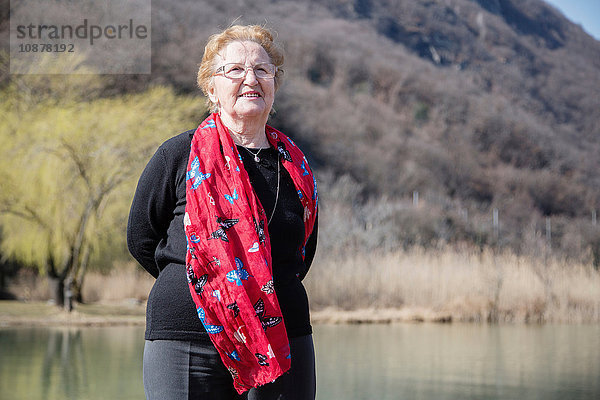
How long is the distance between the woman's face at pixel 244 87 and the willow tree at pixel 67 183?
28.6ft

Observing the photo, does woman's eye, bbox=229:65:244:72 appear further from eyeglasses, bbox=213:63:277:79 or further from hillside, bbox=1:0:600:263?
hillside, bbox=1:0:600:263

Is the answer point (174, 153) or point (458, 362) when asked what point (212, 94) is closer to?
point (174, 153)

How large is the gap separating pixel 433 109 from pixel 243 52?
137ft

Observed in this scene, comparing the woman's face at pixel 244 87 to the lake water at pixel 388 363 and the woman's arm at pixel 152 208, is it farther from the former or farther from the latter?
the lake water at pixel 388 363

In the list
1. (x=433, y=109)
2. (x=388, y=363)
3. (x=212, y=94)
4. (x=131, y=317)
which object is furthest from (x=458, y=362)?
(x=433, y=109)

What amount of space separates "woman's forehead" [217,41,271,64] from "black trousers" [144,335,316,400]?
2.19ft

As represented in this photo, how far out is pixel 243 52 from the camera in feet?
6.04

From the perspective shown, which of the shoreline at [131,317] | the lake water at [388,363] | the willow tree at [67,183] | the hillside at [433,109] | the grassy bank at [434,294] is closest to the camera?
the lake water at [388,363]

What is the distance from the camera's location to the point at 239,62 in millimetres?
1832

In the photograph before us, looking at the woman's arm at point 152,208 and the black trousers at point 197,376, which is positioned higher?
the woman's arm at point 152,208

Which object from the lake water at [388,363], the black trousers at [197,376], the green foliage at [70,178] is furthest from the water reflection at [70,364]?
the black trousers at [197,376]

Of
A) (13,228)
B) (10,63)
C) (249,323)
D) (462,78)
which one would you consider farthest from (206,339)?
(462,78)

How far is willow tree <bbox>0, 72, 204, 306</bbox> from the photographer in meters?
10.7

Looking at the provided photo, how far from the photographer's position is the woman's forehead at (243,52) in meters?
1.84
